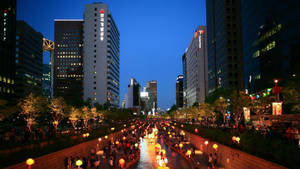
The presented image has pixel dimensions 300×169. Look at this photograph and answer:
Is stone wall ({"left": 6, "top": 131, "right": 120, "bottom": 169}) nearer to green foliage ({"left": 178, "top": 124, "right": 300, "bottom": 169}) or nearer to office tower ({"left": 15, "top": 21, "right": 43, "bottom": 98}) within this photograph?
green foliage ({"left": 178, "top": 124, "right": 300, "bottom": 169})

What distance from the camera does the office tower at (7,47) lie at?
Result: 293ft

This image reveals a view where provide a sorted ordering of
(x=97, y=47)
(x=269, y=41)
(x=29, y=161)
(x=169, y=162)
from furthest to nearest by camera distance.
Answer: (x=97, y=47) → (x=269, y=41) → (x=169, y=162) → (x=29, y=161)

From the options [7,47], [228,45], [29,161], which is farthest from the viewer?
[228,45]

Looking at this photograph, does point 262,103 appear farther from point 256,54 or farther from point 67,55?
point 67,55

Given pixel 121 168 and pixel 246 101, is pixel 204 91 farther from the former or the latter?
pixel 121 168

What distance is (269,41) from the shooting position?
6731 centimetres

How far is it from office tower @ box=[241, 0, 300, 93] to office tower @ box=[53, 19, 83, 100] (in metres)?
135

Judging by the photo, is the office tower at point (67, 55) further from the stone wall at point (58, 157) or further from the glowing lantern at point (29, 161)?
the glowing lantern at point (29, 161)

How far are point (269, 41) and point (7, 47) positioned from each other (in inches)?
3236

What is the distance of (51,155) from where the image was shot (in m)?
25.6

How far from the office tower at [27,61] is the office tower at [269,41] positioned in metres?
93.3

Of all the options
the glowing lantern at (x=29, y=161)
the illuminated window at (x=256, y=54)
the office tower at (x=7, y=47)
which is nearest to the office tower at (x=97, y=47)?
the office tower at (x=7, y=47)

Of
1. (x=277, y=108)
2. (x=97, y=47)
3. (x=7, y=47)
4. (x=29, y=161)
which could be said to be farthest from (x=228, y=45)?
(x=29, y=161)

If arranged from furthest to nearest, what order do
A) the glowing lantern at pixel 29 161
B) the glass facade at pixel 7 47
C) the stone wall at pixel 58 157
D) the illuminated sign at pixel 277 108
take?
1. the glass facade at pixel 7 47
2. the illuminated sign at pixel 277 108
3. the stone wall at pixel 58 157
4. the glowing lantern at pixel 29 161
